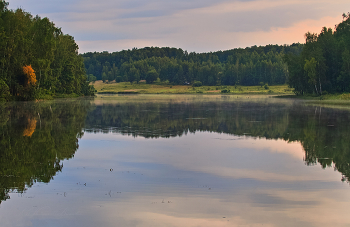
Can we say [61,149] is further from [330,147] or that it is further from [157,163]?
[330,147]

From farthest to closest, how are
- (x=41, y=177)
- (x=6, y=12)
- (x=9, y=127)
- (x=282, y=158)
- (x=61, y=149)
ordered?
(x=6, y=12) < (x=9, y=127) < (x=61, y=149) < (x=282, y=158) < (x=41, y=177)

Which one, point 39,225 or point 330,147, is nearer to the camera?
point 39,225

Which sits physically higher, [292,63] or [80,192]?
[292,63]

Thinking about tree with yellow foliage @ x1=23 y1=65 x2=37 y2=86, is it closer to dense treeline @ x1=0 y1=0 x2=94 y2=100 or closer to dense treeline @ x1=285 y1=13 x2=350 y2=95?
dense treeline @ x1=0 y1=0 x2=94 y2=100

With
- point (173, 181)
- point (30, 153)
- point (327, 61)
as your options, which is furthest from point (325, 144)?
point (327, 61)

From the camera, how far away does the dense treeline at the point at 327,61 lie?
77.9 m

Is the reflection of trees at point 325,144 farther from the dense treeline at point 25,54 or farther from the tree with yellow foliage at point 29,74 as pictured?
Result: the tree with yellow foliage at point 29,74

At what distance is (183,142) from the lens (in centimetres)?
1772

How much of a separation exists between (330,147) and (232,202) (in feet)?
30.1

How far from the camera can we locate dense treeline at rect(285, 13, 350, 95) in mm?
77938

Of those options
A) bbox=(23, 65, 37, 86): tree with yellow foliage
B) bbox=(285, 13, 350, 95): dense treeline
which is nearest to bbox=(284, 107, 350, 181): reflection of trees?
bbox=(23, 65, 37, 86): tree with yellow foliage

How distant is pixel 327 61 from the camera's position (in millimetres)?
82062

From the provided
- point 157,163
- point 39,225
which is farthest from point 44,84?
point 39,225

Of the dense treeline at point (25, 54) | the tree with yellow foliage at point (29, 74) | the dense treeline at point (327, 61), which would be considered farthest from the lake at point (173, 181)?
the dense treeline at point (327, 61)
